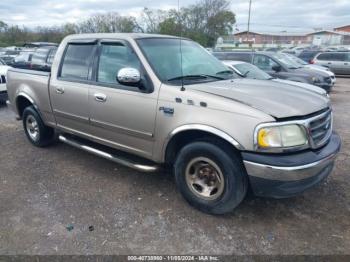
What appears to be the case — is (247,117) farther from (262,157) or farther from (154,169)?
(154,169)

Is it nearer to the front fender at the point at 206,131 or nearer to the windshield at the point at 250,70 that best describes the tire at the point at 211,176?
the front fender at the point at 206,131

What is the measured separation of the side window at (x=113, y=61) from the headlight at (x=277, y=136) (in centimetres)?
163

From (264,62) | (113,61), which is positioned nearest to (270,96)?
(113,61)

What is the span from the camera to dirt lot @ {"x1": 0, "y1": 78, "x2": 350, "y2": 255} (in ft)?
8.96

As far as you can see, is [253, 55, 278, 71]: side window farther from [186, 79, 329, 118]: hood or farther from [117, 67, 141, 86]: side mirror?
[117, 67, 141, 86]: side mirror

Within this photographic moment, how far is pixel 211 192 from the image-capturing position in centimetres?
315

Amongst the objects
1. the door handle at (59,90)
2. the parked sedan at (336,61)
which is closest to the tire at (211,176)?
the door handle at (59,90)

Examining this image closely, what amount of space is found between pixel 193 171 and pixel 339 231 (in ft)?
5.05

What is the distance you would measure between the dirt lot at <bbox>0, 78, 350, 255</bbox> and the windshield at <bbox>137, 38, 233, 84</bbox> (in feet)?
4.73

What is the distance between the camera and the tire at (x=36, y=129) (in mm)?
5039

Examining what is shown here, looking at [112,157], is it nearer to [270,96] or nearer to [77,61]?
[77,61]

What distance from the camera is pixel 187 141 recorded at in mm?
3271

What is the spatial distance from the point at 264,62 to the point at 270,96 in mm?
8204

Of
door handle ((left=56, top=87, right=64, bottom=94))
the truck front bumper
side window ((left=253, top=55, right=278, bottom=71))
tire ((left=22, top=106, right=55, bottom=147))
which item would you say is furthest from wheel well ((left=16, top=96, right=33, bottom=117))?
side window ((left=253, top=55, right=278, bottom=71))
